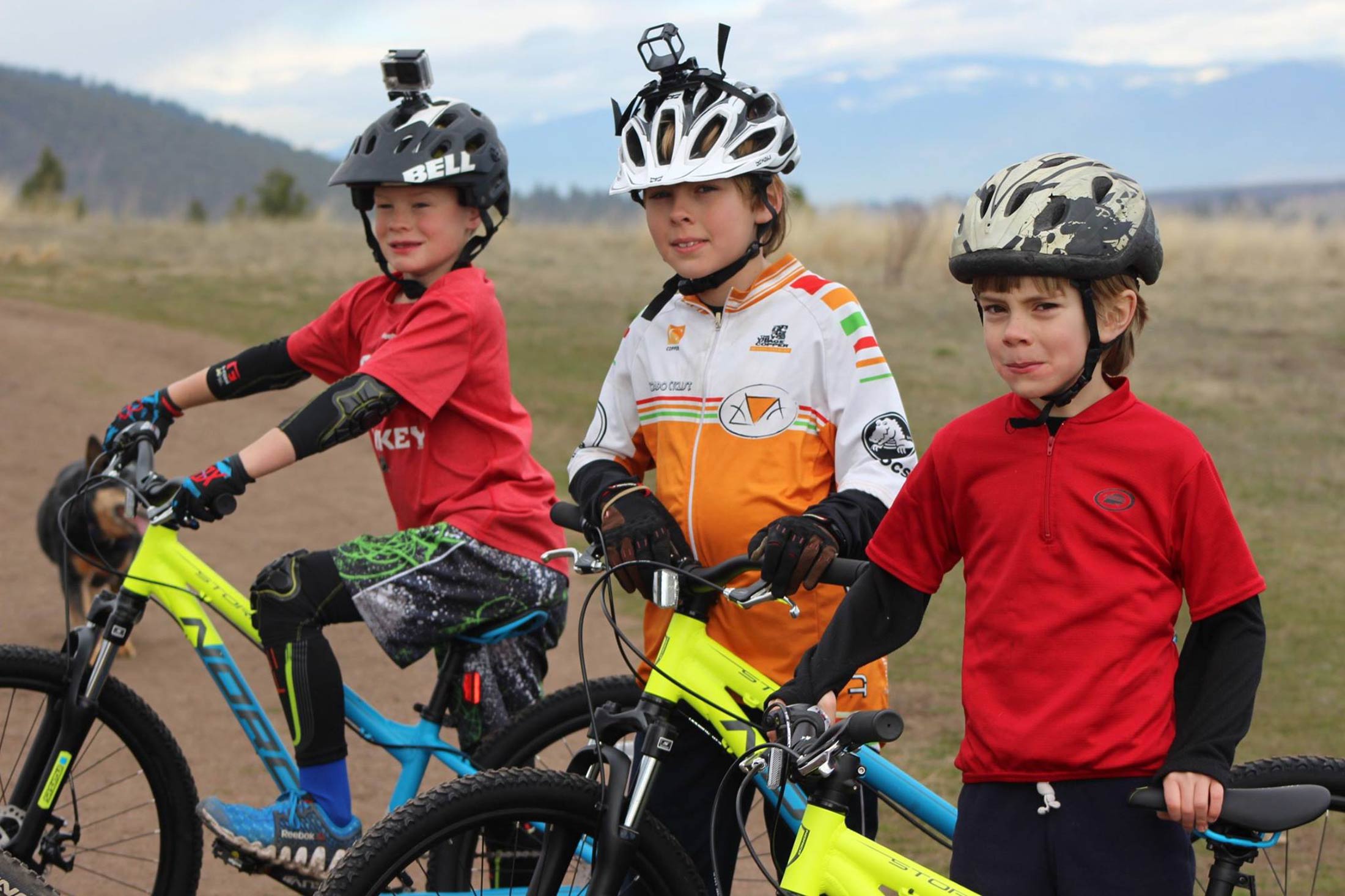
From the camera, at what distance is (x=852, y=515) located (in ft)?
9.39

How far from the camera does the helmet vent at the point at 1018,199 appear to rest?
2439 millimetres

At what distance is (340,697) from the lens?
368 cm

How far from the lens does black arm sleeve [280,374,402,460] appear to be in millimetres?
3602

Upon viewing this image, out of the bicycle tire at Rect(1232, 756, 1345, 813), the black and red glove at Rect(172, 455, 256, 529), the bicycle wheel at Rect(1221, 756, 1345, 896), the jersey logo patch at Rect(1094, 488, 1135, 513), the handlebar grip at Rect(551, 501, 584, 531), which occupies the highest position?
the jersey logo patch at Rect(1094, 488, 1135, 513)

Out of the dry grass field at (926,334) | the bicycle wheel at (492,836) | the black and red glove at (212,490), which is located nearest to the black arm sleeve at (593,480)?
the bicycle wheel at (492,836)

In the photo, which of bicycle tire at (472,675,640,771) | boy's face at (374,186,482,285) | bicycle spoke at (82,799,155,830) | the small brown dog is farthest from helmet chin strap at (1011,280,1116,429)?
the small brown dog

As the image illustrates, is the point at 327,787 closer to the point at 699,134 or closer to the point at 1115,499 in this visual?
the point at 699,134

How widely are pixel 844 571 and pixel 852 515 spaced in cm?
16

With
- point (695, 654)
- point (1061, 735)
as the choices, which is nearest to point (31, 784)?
point (695, 654)

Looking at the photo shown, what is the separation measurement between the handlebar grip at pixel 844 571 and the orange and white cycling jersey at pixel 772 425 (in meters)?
0.28

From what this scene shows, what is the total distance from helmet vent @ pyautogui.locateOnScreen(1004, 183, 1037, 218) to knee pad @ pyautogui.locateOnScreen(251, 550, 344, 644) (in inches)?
78.4

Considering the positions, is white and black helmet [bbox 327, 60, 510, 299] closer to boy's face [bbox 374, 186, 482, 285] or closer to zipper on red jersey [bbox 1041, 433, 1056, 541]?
boy's face [bbox 374, 186, 482, 285]

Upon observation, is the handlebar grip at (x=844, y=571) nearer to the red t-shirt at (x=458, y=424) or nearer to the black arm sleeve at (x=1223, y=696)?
the black arm sleeve at (x=1223, y=696)

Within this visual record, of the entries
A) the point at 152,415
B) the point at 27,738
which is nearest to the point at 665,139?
the point at 152,415
